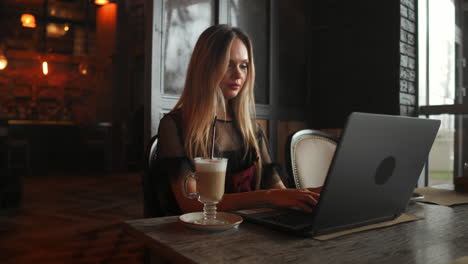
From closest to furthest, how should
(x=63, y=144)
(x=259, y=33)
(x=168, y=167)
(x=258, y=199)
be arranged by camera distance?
(x=258, y=199) → (x=168, y=167) → (x=259, y=33) → (x=63, y=144)

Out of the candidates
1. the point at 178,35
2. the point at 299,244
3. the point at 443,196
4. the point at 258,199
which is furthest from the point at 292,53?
the point at 299,244

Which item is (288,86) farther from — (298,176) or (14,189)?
(14,189)

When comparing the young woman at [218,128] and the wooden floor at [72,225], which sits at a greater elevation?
the young woman at [218,128]

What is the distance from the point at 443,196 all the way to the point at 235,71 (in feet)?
2.59

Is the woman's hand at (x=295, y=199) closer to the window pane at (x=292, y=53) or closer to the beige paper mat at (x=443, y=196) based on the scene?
the beige paper mat at (x=443, y=196)

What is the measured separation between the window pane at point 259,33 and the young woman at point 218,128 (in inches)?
69.8

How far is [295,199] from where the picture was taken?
88 cm

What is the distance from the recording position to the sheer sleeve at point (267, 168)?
4.76 ft

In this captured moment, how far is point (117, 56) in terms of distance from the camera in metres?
7.61

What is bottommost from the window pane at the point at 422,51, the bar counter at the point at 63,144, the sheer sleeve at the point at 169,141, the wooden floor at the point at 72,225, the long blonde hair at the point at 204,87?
the wooden floor at the point at 72,225

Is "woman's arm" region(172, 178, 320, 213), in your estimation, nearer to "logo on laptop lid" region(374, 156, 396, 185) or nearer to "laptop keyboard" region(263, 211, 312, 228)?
"laptop keyboard" region(263, 211, 312, 228)

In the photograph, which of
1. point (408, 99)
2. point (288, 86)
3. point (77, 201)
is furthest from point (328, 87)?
point (77, 201)

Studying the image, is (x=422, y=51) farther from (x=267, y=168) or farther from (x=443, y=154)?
(x=267, y=168)

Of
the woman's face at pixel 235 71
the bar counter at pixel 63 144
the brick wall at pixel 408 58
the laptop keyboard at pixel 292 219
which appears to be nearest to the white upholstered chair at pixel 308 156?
the woman's face at pixel 235 71
